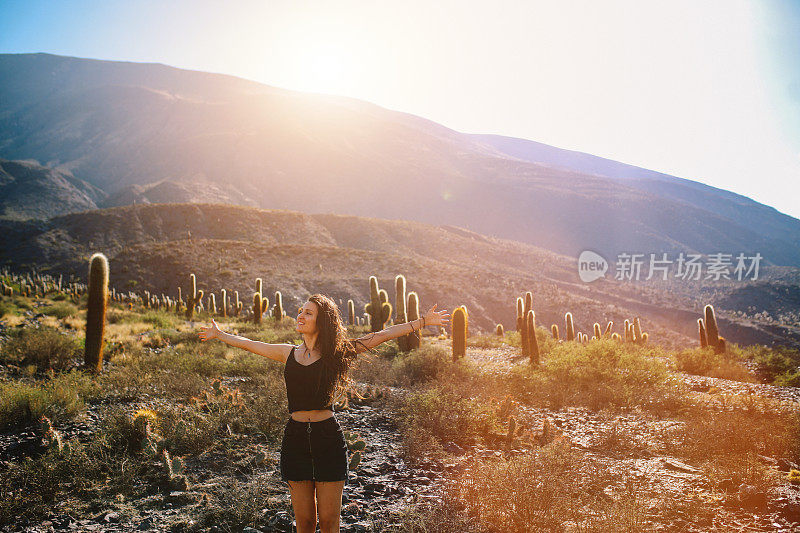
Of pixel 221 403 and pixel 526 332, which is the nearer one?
pixel 221 403

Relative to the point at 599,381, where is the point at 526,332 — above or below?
below

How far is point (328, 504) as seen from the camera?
3121 mm

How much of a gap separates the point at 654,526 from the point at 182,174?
129 meters

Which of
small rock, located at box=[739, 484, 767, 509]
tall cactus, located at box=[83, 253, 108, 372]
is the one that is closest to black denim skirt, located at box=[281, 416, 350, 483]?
small rock, located at box=[739, 484, 767, 509]

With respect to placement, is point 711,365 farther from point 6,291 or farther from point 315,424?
point 6,291

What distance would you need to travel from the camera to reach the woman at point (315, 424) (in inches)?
123

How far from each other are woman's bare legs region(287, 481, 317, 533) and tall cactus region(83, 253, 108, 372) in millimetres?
9175

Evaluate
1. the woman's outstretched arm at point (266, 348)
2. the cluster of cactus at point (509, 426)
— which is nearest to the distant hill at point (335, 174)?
the cluster of cactus at point (509, 426)

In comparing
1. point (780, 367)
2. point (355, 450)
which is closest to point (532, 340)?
point (780, 367)

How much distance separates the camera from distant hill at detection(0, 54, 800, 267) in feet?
366

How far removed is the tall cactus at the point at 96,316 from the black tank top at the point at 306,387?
30.2 feet

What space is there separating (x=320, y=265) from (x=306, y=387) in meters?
42.9

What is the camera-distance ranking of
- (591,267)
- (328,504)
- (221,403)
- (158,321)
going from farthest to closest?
(591,267), (158,321), (221,403), (328,504)

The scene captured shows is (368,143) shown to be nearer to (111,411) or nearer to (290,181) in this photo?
(290,181)
